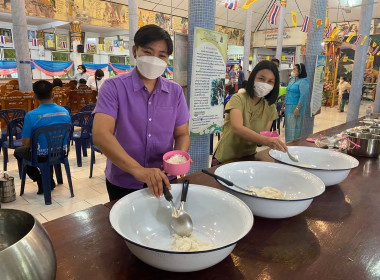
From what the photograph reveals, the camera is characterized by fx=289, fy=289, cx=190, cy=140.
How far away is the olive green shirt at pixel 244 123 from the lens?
208 cm

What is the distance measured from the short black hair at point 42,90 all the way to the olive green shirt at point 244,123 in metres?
2.08

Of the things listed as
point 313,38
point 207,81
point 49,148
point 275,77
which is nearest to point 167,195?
point 275,77

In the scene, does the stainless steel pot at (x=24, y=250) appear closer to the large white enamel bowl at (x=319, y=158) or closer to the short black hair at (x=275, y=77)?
the large white enamel bowl at (x=319, y=158)

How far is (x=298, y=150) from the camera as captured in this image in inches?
73.6

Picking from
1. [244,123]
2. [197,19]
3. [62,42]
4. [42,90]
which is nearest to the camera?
[244,123]

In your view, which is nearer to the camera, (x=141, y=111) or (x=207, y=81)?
(x=141, y=111)

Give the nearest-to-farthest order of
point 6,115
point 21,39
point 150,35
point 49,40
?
point 150,35 < point 6,115 < point 21,39 < point 49,40

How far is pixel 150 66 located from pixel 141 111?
0.75 ft

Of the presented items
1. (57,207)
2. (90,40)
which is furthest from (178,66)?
(90,40)

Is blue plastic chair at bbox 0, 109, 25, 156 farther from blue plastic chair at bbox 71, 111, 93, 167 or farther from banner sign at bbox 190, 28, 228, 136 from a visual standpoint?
banner sign at bbox 190, 28, 228, 136

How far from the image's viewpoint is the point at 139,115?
146cm

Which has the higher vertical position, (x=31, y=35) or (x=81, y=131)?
(x=31, y=35)

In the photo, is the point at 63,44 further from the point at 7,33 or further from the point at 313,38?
the point at 313,38

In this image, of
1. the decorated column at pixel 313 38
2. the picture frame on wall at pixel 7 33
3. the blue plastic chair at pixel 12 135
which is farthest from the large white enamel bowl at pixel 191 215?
the picture frame on wall at pixel 7 33
